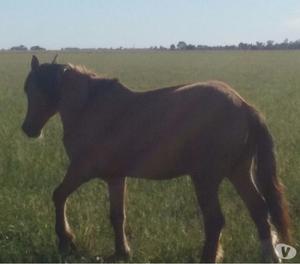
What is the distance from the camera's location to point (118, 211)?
6113mm

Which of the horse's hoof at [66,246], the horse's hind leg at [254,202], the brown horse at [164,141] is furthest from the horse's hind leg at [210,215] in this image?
the horse's hoof at [66,246]

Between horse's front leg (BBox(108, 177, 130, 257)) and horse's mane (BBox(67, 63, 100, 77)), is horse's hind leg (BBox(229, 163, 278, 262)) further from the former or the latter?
horse's mane (BBox(67, 63, 100, 77))

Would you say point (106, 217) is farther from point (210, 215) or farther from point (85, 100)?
point (210, 215)

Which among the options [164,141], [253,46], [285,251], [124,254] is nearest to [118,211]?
[124,254]

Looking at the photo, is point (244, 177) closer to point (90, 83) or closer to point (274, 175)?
point (274, 175)

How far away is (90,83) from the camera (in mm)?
6340

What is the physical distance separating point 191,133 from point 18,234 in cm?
217

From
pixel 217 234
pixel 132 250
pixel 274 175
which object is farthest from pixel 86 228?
pixel 274 175

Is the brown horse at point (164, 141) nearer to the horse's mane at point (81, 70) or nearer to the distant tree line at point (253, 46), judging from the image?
the horse's mane at point (81, 70)

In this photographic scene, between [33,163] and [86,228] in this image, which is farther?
[33,163]

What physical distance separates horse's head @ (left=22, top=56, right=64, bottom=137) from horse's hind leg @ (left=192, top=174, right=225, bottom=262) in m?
1.85

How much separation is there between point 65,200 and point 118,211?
1.76 ft

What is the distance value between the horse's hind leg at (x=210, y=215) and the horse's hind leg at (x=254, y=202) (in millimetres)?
479

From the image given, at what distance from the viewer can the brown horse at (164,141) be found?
17.7 feet
